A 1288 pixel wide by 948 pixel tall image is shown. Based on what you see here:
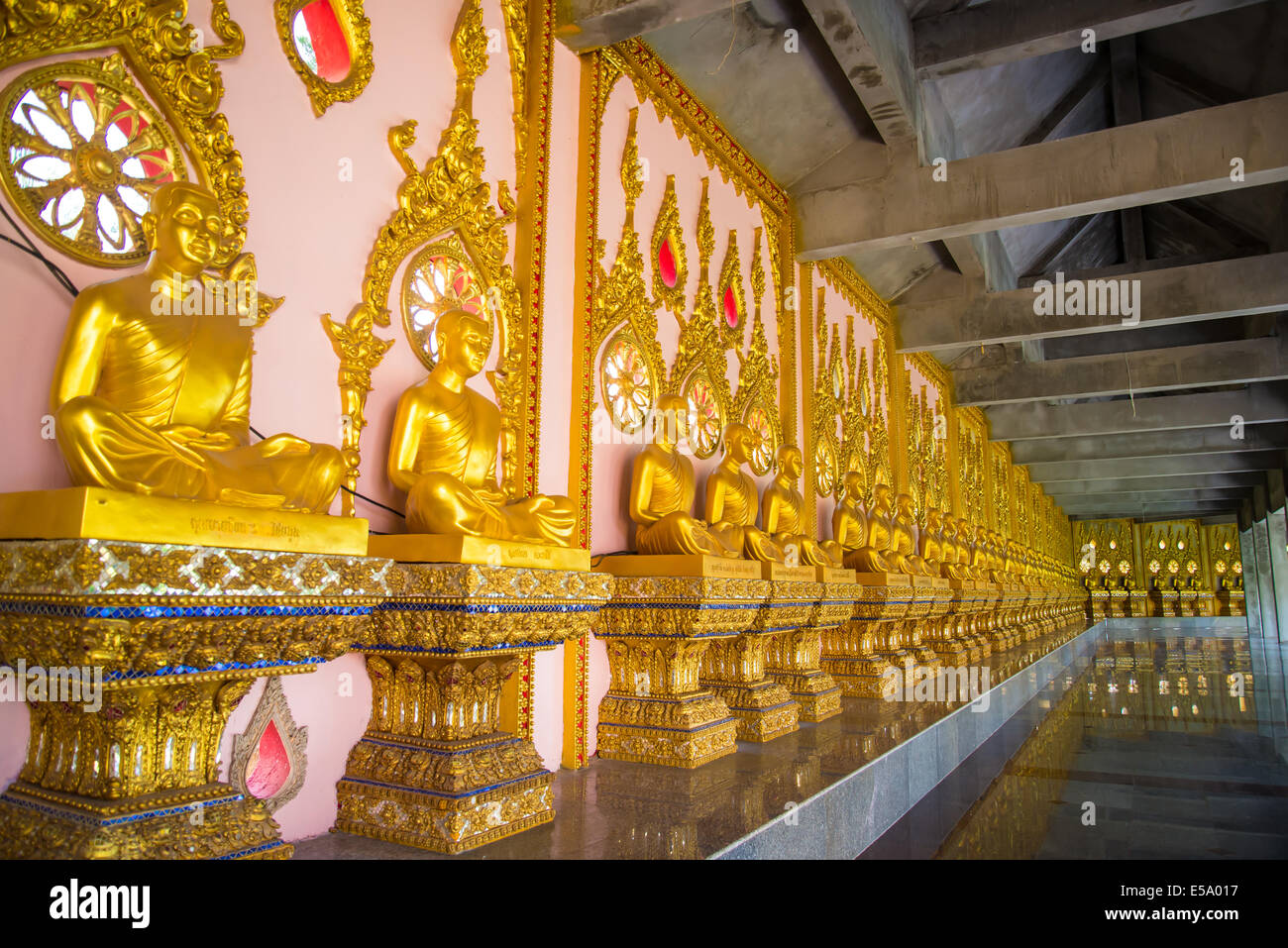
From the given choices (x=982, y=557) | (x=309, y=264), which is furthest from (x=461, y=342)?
(x=982, y=557)

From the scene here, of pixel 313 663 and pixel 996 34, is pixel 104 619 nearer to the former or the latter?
pixel 313 663

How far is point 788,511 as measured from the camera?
17.3 feet

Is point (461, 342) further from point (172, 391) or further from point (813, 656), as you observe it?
point (813, 656)

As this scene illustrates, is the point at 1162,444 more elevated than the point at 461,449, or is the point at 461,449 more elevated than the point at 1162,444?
the point at 1162,444

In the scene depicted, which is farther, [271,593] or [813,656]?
[813,656]

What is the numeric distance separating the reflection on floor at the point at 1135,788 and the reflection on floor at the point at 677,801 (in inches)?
18.7

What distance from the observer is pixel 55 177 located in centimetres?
212

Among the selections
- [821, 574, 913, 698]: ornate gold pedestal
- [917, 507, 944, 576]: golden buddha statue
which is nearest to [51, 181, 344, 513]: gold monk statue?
[821, 574, 913, 698]: ornate gold pedestal

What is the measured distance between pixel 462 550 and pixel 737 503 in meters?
2.38

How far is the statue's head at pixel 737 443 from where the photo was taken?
15.3 feet

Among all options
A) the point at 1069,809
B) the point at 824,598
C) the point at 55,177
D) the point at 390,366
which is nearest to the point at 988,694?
the point at 824,598

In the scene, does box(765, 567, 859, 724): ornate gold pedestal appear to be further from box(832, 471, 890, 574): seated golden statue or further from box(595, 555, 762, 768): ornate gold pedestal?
box(595, 555, 762, 768): ornate gold pedestal

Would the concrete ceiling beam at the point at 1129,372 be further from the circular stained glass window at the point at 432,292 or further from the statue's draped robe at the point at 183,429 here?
the statue's draped robe at the point at 183,429
